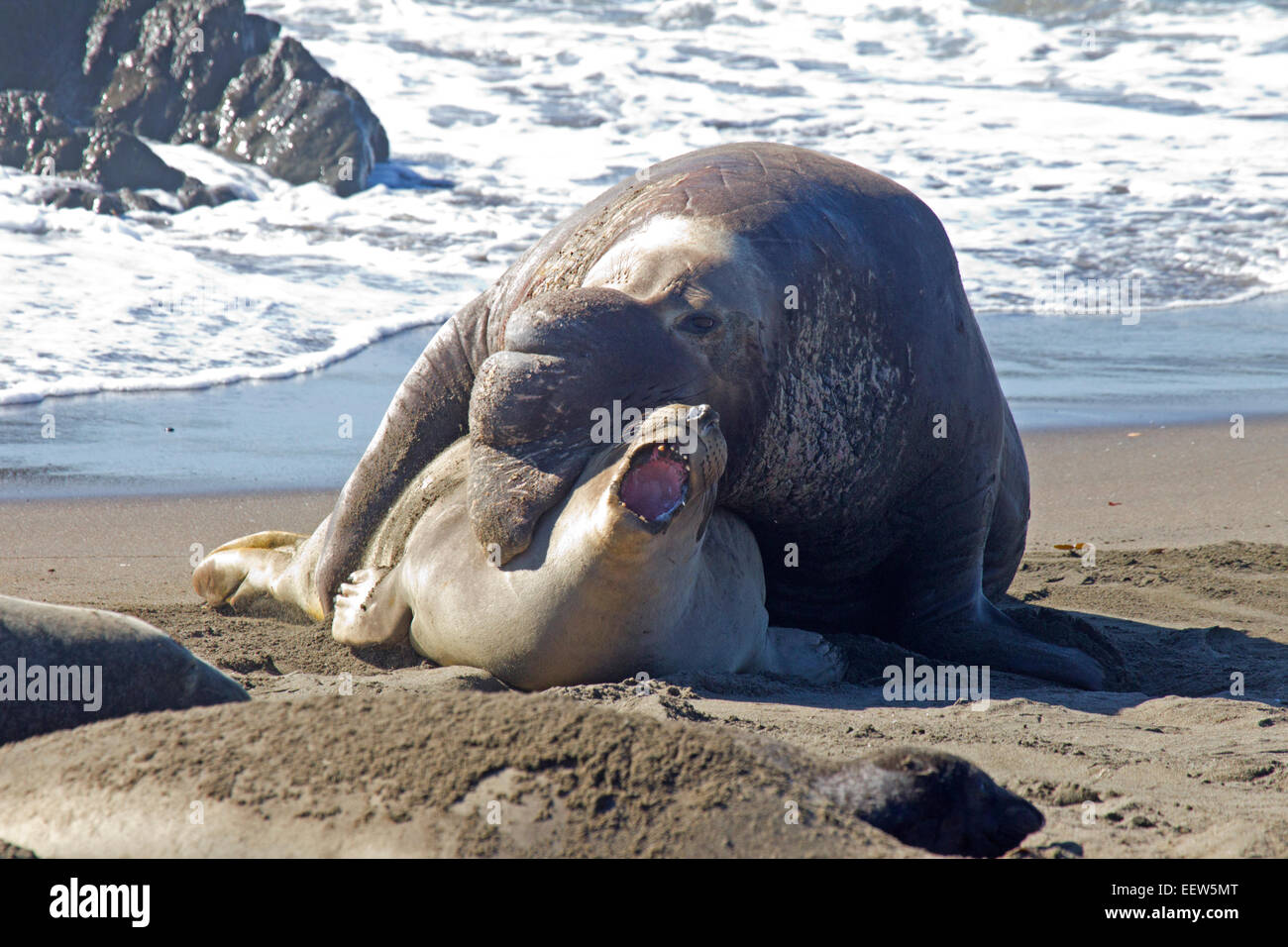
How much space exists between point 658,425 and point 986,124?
680 inches

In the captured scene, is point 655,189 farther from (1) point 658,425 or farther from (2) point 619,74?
(2) point 619,74

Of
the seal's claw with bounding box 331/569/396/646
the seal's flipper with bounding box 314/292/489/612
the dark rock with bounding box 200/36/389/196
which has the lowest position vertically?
the seal's claw with bounding box 331/569/396/646

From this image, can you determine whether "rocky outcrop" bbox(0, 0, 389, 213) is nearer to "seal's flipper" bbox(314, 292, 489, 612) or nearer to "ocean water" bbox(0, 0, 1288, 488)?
"ocean water" bbox(0, 0, 1288, 488)

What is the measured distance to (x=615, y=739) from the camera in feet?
8.16

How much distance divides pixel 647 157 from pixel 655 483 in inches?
586

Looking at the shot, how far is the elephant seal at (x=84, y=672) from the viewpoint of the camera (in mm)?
2895

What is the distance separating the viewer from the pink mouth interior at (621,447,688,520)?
3.45 m

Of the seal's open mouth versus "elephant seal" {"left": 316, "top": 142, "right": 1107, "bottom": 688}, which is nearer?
the seal's open mouth

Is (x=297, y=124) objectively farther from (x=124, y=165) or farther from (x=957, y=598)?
(x=957, y=598)

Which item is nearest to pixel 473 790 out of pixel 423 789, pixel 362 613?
pixel 423 789

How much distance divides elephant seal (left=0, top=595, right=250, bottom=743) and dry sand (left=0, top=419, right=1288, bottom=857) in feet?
0.58

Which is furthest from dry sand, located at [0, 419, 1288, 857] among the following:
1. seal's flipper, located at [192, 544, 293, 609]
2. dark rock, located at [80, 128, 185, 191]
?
dark rock, located at [80, 128, 185, 191]

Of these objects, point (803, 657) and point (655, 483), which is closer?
point (655, 483)
